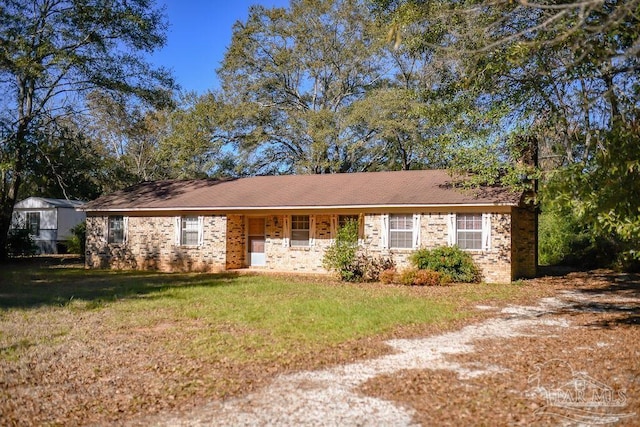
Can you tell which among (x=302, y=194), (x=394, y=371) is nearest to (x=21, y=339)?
(x=394, y=371)

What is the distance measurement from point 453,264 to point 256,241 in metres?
8.14

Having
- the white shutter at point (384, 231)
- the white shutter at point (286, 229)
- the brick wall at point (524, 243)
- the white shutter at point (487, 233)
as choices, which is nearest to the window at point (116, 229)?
the white shutter at point (286, 229)

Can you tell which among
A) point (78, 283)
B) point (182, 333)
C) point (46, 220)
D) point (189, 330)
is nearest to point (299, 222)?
point (78, 283)

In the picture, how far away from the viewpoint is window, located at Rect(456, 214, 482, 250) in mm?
17375

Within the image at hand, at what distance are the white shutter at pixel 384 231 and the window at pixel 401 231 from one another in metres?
0.13

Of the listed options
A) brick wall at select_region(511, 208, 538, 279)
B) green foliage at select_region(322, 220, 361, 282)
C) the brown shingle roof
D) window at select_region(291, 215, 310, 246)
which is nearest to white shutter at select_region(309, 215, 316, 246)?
window at select_region(291, 215, 310, 246)

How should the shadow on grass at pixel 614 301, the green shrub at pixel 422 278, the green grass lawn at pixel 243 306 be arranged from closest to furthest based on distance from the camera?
the green grass lawn at pixel 243 306 → the shadow on grass at pixel 614 301 → the green shrub at pixel 422 278

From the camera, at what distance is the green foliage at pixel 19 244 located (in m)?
28.2

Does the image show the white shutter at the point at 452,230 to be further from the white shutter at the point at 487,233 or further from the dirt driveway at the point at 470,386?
the dirt driveway at the point at 470,386

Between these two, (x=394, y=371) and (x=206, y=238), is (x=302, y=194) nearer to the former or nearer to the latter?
(x=206, y=238)

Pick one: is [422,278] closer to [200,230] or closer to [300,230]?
[300,230]

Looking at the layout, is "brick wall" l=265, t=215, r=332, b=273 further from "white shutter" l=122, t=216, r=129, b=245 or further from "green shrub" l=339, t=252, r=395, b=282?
"white shutter" l=122, t=216, r=129, b=245

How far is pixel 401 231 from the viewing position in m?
18.4

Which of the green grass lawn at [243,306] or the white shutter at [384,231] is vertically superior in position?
the white shutter at [384,231]
